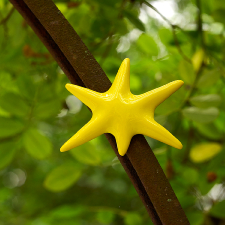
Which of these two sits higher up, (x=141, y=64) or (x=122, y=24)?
A: (x=122, y=24)

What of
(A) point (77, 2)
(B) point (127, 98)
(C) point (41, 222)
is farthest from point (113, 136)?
(C) point (41, 222)

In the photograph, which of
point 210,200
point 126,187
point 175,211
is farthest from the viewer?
point 126,187

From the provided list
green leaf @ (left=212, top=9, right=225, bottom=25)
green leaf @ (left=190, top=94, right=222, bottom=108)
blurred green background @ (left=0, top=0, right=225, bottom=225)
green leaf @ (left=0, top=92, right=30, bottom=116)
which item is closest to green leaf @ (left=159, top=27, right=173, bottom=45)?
blurred green background @ (left=0, top=0, right=225, bottom=225)

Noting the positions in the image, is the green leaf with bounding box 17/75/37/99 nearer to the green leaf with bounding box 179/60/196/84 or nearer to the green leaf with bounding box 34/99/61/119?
the green leaf with bounding box 34/99/61/119

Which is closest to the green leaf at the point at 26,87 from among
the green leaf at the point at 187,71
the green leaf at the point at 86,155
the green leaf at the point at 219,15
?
the green leaf at the point at 86,155

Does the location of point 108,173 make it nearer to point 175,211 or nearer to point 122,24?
point 122,24

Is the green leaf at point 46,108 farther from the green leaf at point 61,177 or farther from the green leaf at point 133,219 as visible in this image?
the green leaf at point 133,219

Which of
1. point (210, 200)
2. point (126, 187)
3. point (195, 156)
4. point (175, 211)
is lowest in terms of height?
point (126, 187)

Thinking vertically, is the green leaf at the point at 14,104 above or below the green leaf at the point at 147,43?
above
